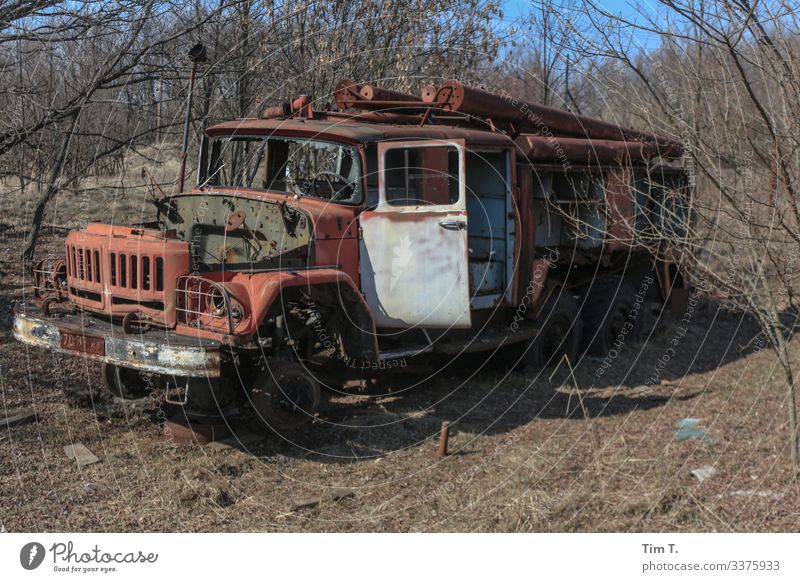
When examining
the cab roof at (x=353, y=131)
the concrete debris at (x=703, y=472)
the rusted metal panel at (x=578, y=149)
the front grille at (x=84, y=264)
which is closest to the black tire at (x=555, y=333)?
the rusted metal panel at (x=578, y=149)

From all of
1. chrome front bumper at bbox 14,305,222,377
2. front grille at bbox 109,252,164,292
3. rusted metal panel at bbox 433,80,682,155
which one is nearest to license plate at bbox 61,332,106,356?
chrome front bumper at bbox 14,305,222,377

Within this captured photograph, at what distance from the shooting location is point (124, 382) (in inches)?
249

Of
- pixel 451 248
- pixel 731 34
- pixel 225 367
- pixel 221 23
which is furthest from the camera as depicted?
pixel 221 23

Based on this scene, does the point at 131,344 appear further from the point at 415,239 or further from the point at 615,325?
the point at 615,325

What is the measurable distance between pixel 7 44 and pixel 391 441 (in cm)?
558

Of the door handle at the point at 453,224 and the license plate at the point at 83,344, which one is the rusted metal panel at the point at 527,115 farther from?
the license plate at the point at 83,344

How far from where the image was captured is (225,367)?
17.6 feet

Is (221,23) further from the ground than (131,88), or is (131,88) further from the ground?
(221,23)

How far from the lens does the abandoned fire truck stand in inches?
207

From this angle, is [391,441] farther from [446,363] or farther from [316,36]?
[316,36]

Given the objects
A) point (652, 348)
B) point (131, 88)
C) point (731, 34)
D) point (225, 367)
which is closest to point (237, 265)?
point (225, 367)

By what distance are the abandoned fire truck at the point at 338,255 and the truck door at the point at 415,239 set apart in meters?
0.01

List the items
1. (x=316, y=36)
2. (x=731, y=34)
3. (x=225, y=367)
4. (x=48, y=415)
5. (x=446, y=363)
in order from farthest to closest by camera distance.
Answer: (x=316, y=36), (x=446, y=363), (x=48, y=415), (x=225, y=367), (x=731, y=34)

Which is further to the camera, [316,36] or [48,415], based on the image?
[316,36]
